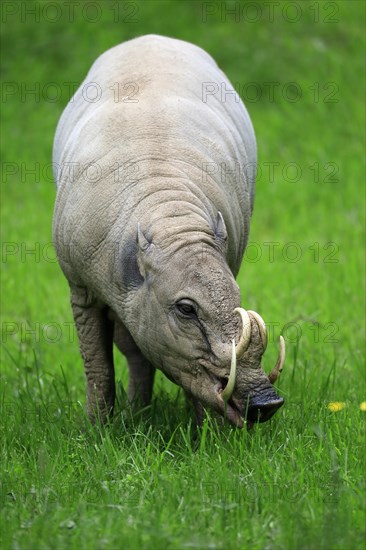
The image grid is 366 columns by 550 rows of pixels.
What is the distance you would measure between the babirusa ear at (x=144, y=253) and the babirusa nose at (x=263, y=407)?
759 millimetres

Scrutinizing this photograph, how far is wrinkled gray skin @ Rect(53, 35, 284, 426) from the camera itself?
4.75 metres

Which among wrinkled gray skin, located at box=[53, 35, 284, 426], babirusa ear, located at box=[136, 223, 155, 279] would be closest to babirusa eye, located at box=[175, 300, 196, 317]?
wrinkled gray skin, located at box=[53, 35, 284, 426]

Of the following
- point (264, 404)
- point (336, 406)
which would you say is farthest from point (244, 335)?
point (336, 406)

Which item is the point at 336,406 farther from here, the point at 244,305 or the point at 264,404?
the point at 244,305

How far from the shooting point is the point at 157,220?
16.4 feet

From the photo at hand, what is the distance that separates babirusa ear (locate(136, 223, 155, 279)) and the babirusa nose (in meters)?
0.76

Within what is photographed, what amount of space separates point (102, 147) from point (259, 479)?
72.8 inches

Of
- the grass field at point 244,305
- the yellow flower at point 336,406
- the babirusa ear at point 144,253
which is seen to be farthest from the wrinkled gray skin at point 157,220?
the yellow flower at point 336,406

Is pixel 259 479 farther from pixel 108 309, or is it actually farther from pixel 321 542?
pixel 108 309

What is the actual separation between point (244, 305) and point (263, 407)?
3.70m

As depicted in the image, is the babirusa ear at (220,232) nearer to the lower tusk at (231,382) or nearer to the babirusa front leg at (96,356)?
the lower tusk at (231,382)

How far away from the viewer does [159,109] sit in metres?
5.56

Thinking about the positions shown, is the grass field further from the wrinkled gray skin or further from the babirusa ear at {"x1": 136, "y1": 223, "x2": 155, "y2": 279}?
the babirusa ear at {"x1": 136, "y1": 223, "x2": 155, "y2": 279}

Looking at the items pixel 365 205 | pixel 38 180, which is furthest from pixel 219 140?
pixel 38 180
